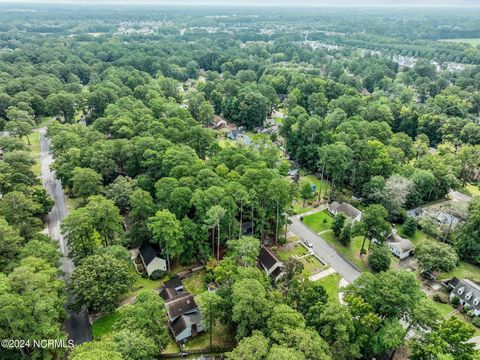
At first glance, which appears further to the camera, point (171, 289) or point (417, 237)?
point (417, 237)

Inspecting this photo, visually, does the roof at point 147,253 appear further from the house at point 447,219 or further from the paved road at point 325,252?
the house at point 447,219

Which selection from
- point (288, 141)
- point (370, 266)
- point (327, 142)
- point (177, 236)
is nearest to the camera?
point (177, 236)

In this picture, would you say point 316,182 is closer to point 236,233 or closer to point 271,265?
point 236,233

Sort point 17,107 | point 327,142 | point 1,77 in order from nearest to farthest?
point 327,142 < point 17,107 < point 1,77

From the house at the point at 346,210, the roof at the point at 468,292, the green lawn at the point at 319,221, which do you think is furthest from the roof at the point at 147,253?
the roof at the point at 468,292

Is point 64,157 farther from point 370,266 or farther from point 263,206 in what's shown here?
point 370,266

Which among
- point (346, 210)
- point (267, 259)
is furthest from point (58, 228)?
point (346, 210)

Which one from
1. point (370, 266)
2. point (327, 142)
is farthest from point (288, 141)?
point (370, 266)
